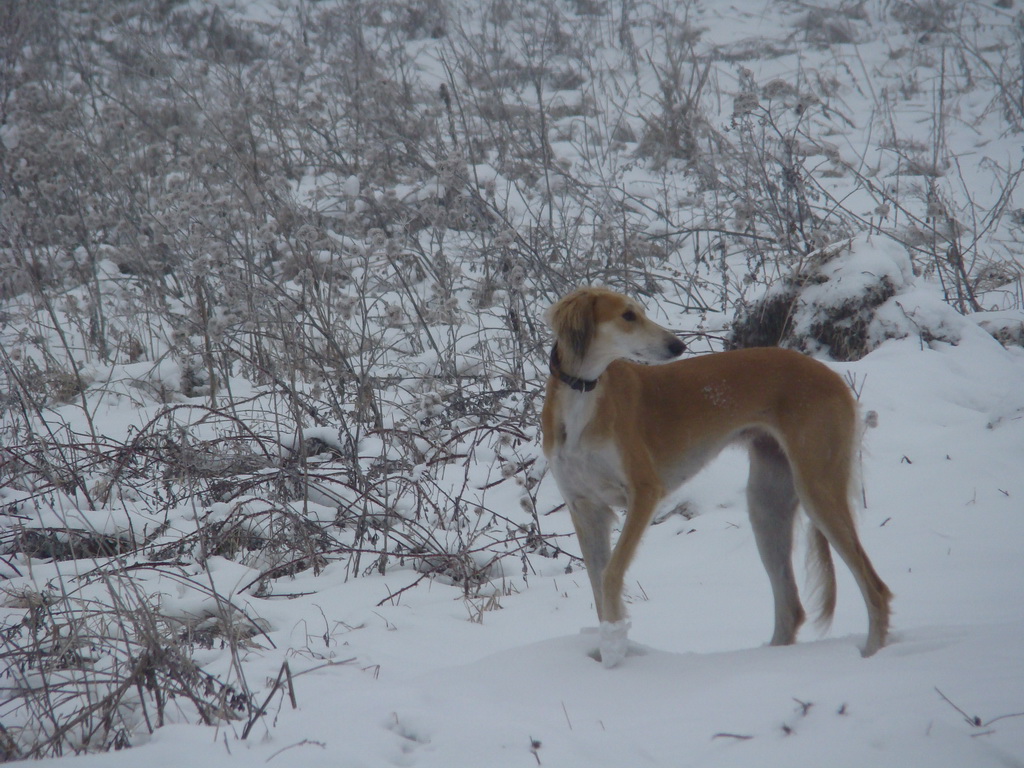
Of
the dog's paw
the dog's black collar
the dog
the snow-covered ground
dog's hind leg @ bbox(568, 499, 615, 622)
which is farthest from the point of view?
dog's hind leg @ bbox(568, 499, 615, 622)

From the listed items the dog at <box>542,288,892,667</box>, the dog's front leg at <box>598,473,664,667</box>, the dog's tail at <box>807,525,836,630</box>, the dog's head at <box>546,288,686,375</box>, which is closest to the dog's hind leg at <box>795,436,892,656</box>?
the dog at <box>542,288,892,667</box>

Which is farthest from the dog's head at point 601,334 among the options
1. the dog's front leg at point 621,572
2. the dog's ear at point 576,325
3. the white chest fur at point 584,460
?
the dog's front leg at point 621,572

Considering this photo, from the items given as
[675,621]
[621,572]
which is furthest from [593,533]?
[675,621]

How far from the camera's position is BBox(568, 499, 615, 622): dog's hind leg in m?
3.03

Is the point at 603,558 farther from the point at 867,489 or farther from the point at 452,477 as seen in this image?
the point at 452,477

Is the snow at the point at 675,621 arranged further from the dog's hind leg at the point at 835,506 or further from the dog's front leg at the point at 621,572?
the dog's hind leg at the point at 835,506

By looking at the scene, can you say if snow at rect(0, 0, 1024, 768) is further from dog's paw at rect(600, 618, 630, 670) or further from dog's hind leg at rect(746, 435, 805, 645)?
dog's hind leg at rect(746, 435, 805, 645)

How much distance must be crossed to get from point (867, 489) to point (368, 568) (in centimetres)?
264

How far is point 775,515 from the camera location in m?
A: 3.15

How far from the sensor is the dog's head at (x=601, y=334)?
2893 mm

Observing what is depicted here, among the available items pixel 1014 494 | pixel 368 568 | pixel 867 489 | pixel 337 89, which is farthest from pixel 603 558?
pixel 337 89

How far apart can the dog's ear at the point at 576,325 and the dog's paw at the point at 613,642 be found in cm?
95

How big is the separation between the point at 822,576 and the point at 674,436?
0.76 meters

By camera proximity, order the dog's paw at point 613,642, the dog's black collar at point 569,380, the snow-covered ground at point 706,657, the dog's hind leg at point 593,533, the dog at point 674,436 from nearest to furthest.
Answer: the snow-covered ground at point 706,657 < the dog's paw at point 613,642 < the dog at point 674,436 < the dog's black collar at point 569,380 < the dog's hind leg at point 593,533
